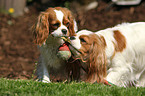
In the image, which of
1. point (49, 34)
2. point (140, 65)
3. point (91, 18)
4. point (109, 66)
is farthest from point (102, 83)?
point (91, 18)

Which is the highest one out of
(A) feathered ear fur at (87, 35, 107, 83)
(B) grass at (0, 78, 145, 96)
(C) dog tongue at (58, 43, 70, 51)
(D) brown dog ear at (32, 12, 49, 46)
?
(D) brown dog ear at (32, 12, 49, 46)

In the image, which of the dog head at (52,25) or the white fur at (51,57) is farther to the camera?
the white fur at (51,57)

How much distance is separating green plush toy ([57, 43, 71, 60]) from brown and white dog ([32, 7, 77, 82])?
0.17 meters

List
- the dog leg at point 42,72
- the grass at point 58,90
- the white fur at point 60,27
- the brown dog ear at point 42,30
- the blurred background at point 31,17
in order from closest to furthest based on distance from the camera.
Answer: the grass at point 58,90 → the white fur at point 60,27 → the brown dog ear at point 42,30 → the dog leg at point 42,72 → the blurred background at point 31,17

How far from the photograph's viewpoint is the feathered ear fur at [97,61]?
12.8 feet

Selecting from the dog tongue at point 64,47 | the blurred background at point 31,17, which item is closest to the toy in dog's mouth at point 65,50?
the dog tongue at point 64,47

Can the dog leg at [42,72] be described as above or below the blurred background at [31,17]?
below

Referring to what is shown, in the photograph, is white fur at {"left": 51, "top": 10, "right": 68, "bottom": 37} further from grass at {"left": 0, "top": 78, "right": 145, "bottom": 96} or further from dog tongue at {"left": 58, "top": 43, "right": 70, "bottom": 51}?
grass at {"left": 0, "top": 78, "right": 145, "bottom": 96}

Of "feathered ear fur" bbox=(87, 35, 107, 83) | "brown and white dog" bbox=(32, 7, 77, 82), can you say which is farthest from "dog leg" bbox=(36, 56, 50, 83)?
"feathered ear fur" bbox=(87, 35, 107, 83)

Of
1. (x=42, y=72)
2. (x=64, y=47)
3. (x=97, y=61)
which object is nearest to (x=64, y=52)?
(x=64, y=47)

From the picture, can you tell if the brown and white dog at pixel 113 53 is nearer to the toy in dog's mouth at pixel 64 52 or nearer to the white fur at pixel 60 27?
the toy in dog's mouth at pixel 64 52

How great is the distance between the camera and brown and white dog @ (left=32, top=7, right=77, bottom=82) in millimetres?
4082

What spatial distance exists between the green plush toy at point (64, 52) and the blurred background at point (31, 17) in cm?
325

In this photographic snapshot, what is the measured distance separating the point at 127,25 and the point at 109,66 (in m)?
0.89
